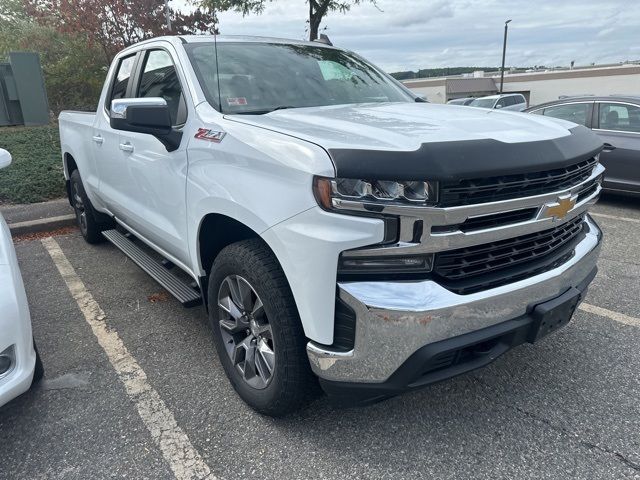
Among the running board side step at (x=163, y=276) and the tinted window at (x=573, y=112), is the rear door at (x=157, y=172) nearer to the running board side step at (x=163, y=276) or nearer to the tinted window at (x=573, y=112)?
the running board side step at (x=163, y=276)

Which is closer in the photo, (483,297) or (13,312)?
(483,297)

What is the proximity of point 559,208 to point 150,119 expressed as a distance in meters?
2.08

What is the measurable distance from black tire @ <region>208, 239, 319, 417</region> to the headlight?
489mm

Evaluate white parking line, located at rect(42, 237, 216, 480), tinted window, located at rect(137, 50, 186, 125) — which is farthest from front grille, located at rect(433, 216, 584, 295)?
tinted window, located at rect(137, 50, 186, 125)

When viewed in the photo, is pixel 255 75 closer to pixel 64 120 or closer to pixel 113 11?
pixel 64 120

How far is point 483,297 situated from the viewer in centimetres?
196

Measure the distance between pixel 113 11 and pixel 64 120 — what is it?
8.29 metres

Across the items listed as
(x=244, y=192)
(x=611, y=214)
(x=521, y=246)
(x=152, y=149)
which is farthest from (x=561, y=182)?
(x=611, y=214)

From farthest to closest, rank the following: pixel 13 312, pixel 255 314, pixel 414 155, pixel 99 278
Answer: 1. pixel 99 278
2. pixel 255 314
3. pixel 13 312
4. pixel 414 155

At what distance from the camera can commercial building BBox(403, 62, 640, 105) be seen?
36750 mm

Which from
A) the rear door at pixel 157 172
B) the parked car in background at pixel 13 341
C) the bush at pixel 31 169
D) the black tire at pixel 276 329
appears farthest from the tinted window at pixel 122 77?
the bush at pixel 31 169

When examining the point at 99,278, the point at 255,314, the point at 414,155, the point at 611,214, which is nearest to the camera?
the point at 414,155

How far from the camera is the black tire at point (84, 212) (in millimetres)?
5098

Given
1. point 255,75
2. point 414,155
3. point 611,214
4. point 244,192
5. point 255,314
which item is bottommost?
point 611,214
